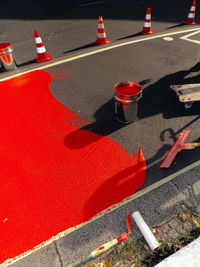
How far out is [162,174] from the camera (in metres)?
3.17

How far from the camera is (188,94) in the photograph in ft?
13.7

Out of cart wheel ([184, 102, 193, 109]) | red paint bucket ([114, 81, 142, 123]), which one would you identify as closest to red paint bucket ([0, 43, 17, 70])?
red paint bucket ([114, 81, 142, 123])

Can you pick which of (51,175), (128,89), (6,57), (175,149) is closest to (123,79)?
(128,89)

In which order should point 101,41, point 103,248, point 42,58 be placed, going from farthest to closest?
1. point 101,41
2. point 42,58
3. point 103,248

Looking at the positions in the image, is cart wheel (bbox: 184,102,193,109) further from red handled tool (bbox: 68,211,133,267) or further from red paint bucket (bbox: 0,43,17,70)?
red paint bucket (bbox: 0,43,17,70)

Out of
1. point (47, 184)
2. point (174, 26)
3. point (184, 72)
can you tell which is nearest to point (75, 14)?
point (174, 26)

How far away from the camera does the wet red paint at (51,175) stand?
8.87 feet

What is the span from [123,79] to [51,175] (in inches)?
131

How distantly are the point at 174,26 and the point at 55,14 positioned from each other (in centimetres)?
640

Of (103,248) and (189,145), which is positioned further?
(189,145)

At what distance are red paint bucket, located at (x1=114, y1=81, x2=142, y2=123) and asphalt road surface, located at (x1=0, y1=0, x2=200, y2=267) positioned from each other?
11.2 inches

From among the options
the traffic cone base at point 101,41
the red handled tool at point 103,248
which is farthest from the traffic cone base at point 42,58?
the red handled tool at point 103,248

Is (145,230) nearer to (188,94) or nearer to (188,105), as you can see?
(188,105)

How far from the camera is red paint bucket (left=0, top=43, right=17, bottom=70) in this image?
5586 millimetres
